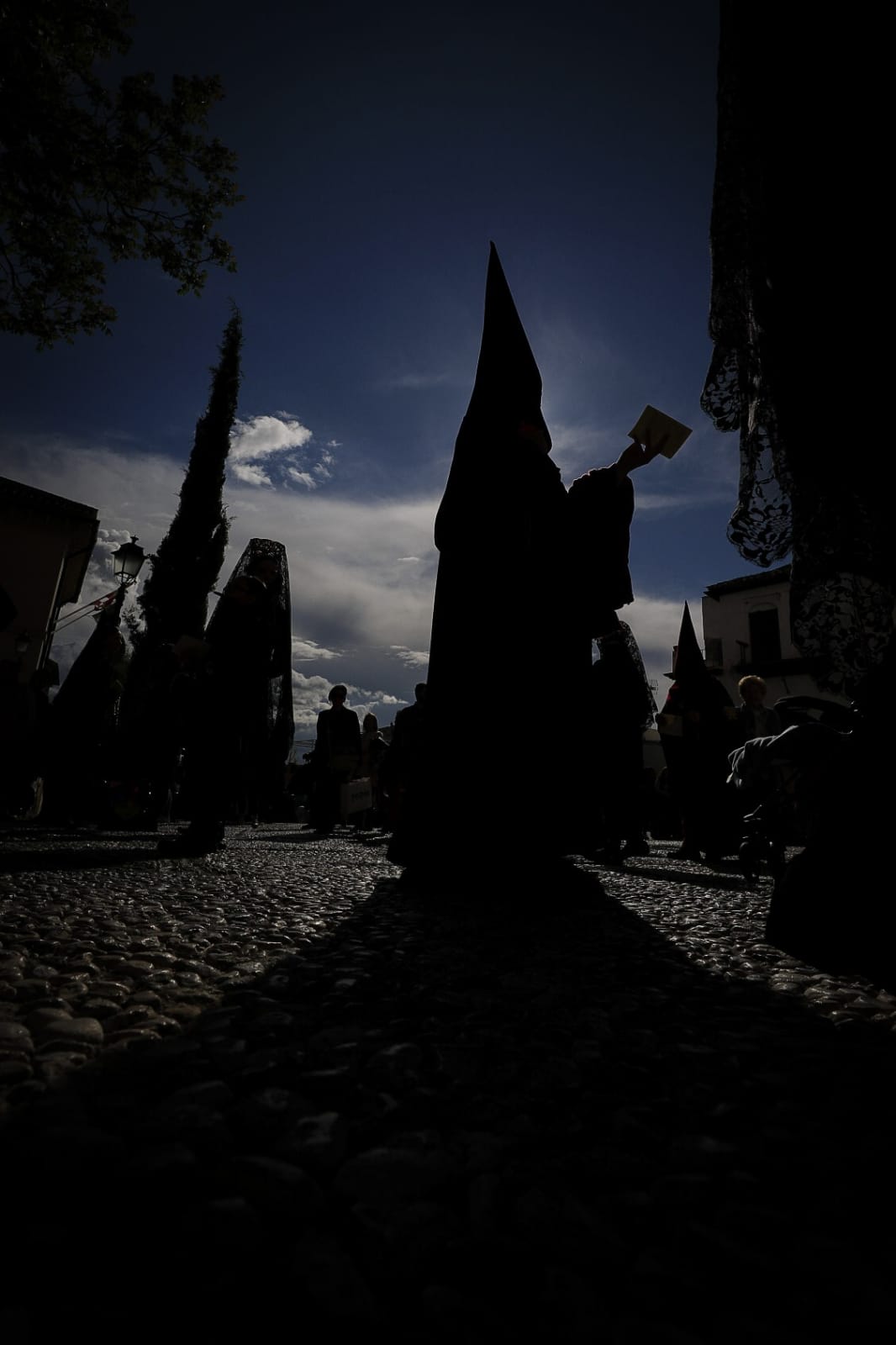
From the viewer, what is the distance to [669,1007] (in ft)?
4.49

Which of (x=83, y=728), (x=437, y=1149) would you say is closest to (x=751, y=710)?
(x=437, y=1149)

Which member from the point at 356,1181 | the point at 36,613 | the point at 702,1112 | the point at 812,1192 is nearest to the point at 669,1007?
the point at 702,1112

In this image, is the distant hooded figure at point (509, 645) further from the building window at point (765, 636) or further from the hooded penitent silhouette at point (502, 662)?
the building window at point (765, 636)

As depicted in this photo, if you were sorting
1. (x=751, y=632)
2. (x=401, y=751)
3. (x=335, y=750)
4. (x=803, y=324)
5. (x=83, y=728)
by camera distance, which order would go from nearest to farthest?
(x=803, y=324)
(x=83, y=728)
(x=401, y=751)
(x=335, y=750)
(x=751, y=632)

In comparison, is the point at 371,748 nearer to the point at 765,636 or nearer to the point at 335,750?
the point at 335,750

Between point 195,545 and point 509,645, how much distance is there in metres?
24.8

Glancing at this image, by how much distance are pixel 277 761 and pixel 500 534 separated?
13.4 ft

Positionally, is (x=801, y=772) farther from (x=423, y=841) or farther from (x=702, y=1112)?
(x=702, y=1112)

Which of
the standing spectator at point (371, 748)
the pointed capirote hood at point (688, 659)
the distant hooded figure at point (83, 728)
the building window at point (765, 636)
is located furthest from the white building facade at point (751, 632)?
the distant hooded figure at point (83, 728)

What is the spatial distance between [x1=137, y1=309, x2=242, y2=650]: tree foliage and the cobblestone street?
2340cm

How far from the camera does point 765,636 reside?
94.0ft

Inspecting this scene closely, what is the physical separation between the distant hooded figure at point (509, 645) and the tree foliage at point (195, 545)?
21794 millimetres

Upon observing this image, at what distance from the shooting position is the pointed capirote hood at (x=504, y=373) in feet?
10.9

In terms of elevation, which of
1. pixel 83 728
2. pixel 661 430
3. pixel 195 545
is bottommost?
pixel 83 728
